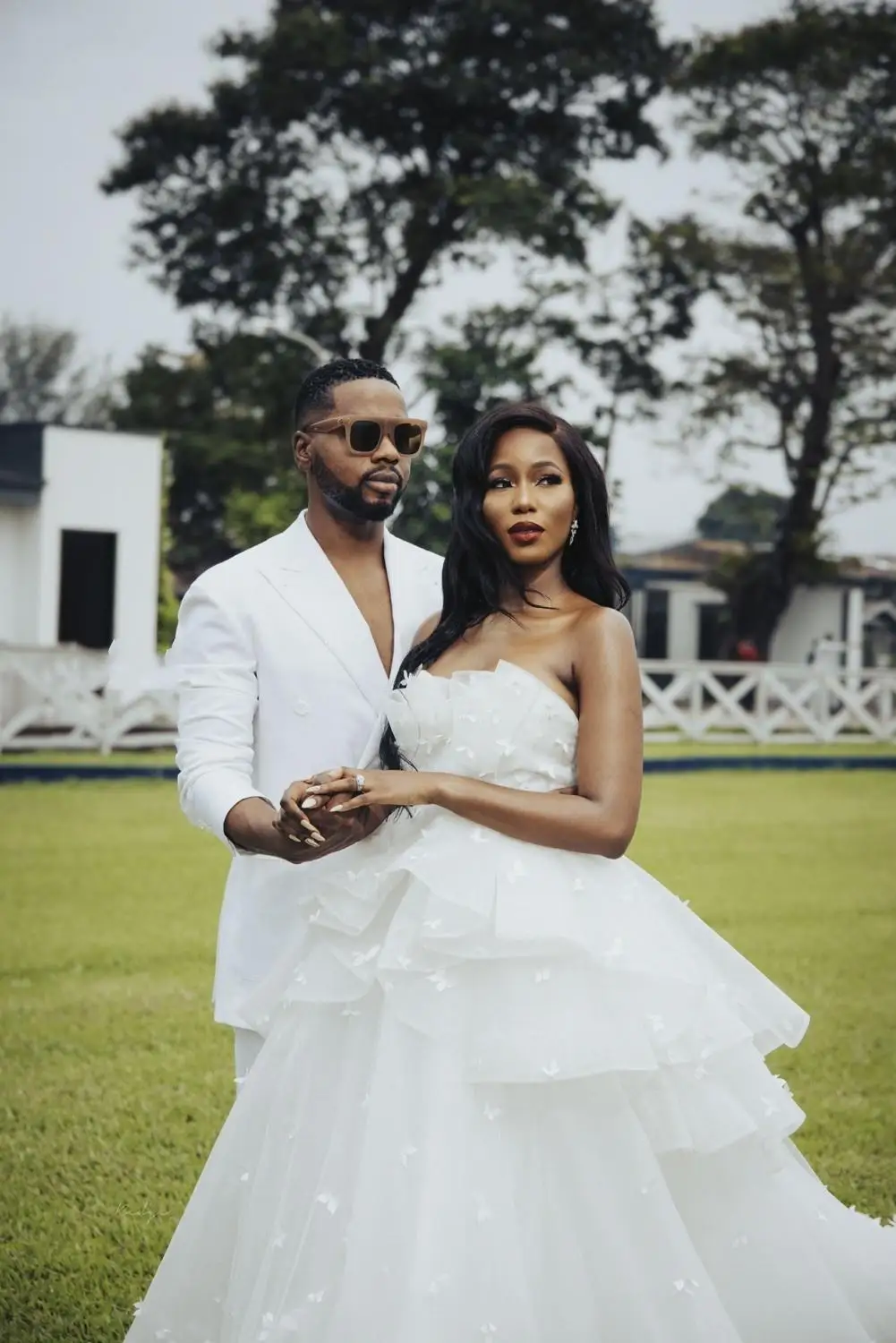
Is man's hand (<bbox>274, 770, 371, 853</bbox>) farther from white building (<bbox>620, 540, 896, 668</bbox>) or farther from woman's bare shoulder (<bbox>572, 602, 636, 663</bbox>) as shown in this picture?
white building (<bbox>620, 540, 896, 668</bbox>)

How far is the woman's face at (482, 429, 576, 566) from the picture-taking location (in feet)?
11.5

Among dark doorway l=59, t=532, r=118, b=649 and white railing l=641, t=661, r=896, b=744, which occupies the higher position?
dark doorway l=59, t=532, r=118, b=649

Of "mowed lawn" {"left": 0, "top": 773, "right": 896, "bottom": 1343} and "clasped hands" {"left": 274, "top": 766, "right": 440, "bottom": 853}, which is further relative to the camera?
"mowed lawn" {"left": 0, "top": 773, "right": 896, "bottom": 1343}

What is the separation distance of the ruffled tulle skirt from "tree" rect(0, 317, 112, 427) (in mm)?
54427

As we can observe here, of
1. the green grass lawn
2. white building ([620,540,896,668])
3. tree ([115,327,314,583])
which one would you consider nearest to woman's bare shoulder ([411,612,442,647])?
the green grass lawn

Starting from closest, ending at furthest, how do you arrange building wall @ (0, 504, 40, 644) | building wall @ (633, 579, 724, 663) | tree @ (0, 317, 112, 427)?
building wall @ (0, 504, 40, 644) → building wall @ (633, 579, 724, 663) → tree @ (0, 317, 112, 427)

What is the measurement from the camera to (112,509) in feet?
86.0

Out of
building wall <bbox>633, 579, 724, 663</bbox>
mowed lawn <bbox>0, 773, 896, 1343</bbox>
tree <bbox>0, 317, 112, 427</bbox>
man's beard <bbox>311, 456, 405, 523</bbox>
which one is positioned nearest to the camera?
man's beard <bbox>311, 456, 405, 523</bbox>

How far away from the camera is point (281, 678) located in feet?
12.8

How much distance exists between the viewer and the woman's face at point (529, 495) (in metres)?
3.51

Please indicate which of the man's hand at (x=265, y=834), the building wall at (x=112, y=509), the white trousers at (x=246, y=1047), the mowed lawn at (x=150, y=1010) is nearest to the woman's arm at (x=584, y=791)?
the man's hand at (x=265, y=834)

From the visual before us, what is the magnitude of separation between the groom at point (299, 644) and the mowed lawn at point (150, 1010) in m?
1.24

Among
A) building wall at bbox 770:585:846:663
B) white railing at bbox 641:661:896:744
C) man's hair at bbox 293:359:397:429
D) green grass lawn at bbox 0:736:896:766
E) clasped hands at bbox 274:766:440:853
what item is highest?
man's hair at bbox 293:359:397:429

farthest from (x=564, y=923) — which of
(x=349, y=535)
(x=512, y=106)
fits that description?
(x=512, y=106)
